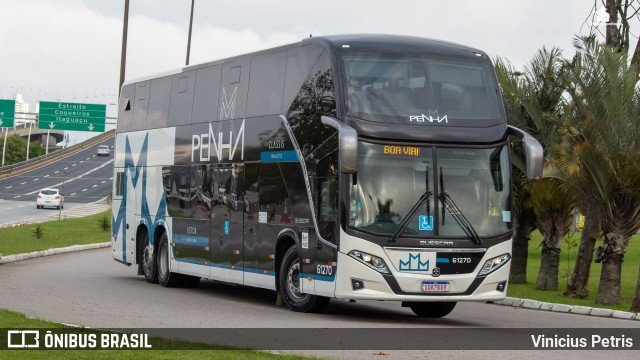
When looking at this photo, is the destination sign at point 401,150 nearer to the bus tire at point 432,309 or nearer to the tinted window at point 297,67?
the tinted window at point 297,67

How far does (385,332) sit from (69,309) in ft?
15.2

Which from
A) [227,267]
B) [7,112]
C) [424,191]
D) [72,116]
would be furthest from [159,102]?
[7,112]

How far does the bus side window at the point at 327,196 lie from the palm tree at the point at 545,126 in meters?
9.43

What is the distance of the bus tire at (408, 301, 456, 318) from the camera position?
18.5 m

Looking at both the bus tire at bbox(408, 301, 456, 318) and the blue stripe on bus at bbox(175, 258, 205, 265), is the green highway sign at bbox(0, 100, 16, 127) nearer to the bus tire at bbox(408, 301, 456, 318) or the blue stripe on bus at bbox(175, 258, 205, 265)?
the blue stripe on bus at bbox(175, 258, 205, 265)

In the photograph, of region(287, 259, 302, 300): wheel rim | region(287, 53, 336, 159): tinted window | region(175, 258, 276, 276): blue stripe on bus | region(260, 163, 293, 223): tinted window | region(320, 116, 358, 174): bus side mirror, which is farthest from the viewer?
region(175, 258, 276, 276): blue stripe on bus

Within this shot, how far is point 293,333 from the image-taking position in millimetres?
14555

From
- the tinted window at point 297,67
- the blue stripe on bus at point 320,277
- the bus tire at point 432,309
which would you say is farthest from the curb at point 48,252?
the bus tire at point 432,309

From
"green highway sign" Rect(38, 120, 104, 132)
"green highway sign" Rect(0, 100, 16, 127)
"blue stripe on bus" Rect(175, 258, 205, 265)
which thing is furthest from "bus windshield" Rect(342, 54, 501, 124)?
"green highway sign" Rect(0, 100, 16, 127)

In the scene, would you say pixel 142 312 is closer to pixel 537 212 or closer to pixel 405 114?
pixel 405 114

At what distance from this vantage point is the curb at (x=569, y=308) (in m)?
19.9

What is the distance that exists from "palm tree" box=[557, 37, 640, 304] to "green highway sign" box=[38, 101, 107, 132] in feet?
173

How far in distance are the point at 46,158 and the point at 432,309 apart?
109569 mm

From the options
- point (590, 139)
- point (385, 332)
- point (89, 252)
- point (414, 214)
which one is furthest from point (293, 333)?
point (89, 252)
